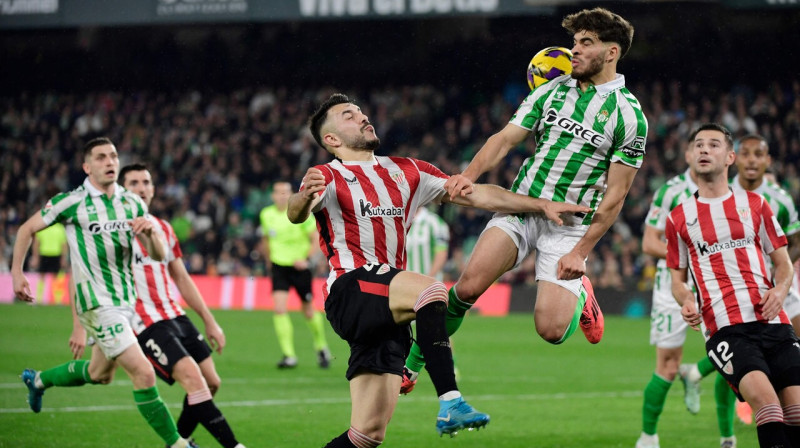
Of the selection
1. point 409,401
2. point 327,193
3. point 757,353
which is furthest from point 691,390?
point 327,193

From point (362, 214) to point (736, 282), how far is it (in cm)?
236

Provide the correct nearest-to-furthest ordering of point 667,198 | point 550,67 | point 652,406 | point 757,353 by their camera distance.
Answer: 1. point 757,353
2. point 550,67
3. point 652,406
4. point 667,198

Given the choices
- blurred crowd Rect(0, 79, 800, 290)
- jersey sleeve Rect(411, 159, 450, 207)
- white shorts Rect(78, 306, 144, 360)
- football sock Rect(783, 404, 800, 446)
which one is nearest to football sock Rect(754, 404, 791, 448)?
football sock Rect(783, 404, 800, 446)

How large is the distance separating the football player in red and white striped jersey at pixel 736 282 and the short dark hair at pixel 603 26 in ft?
2.84

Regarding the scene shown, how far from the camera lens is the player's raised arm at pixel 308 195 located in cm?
525

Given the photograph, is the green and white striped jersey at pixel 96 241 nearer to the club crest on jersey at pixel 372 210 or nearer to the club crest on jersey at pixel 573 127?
the club crest on jersey at pixel 372 210

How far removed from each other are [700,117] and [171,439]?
1807 cm

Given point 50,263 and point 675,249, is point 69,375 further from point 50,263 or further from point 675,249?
point 50,263

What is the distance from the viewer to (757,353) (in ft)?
20.5

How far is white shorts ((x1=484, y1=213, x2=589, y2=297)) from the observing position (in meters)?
6.38

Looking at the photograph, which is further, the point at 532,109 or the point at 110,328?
the point at 110,328

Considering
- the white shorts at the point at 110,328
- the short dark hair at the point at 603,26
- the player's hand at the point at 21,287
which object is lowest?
the white shorts at the point at 110,328

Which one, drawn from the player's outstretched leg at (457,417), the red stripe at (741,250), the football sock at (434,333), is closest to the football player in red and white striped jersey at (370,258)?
the football sock at (434,333)

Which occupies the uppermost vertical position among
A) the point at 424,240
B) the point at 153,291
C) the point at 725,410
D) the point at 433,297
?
the point at 424,240
